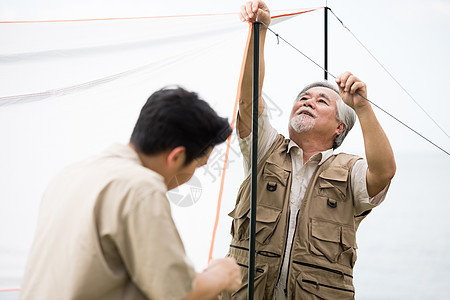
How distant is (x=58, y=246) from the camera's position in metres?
0.97

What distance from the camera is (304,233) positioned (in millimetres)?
1900

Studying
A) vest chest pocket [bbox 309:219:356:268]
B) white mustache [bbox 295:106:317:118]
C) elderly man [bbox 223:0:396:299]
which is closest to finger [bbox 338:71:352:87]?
elderly man [bbox 223:0:396:299]

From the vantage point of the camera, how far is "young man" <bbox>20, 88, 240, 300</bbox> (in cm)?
94

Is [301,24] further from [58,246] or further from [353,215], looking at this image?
[58,246]

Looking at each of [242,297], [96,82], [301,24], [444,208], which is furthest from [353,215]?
[444,208]

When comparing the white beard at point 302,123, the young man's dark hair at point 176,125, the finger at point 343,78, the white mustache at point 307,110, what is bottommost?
the young man's dark hair at point 176,125

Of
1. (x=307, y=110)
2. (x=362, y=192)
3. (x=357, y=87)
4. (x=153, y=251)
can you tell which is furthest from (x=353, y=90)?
(x=153, y=251)

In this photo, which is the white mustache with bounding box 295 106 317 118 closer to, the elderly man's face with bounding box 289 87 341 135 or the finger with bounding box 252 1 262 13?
the elderly man's face with bounding box 289 87 341 135

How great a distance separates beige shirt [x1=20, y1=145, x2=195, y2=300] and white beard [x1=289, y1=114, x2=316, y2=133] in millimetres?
1174

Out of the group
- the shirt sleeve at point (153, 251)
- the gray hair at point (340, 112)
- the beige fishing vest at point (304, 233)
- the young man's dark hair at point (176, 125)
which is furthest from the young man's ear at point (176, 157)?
the gray hair at point (340, 112)

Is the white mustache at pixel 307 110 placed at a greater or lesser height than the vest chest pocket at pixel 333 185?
greater

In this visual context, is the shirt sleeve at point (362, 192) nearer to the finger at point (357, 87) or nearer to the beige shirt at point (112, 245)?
the finger at point (357, 87)

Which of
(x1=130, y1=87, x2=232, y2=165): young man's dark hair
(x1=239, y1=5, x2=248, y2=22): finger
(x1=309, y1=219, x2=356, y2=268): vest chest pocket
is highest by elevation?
(x1=239, y1=5, x2=248, y2=22): finger

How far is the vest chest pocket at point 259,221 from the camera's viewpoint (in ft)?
6.29
